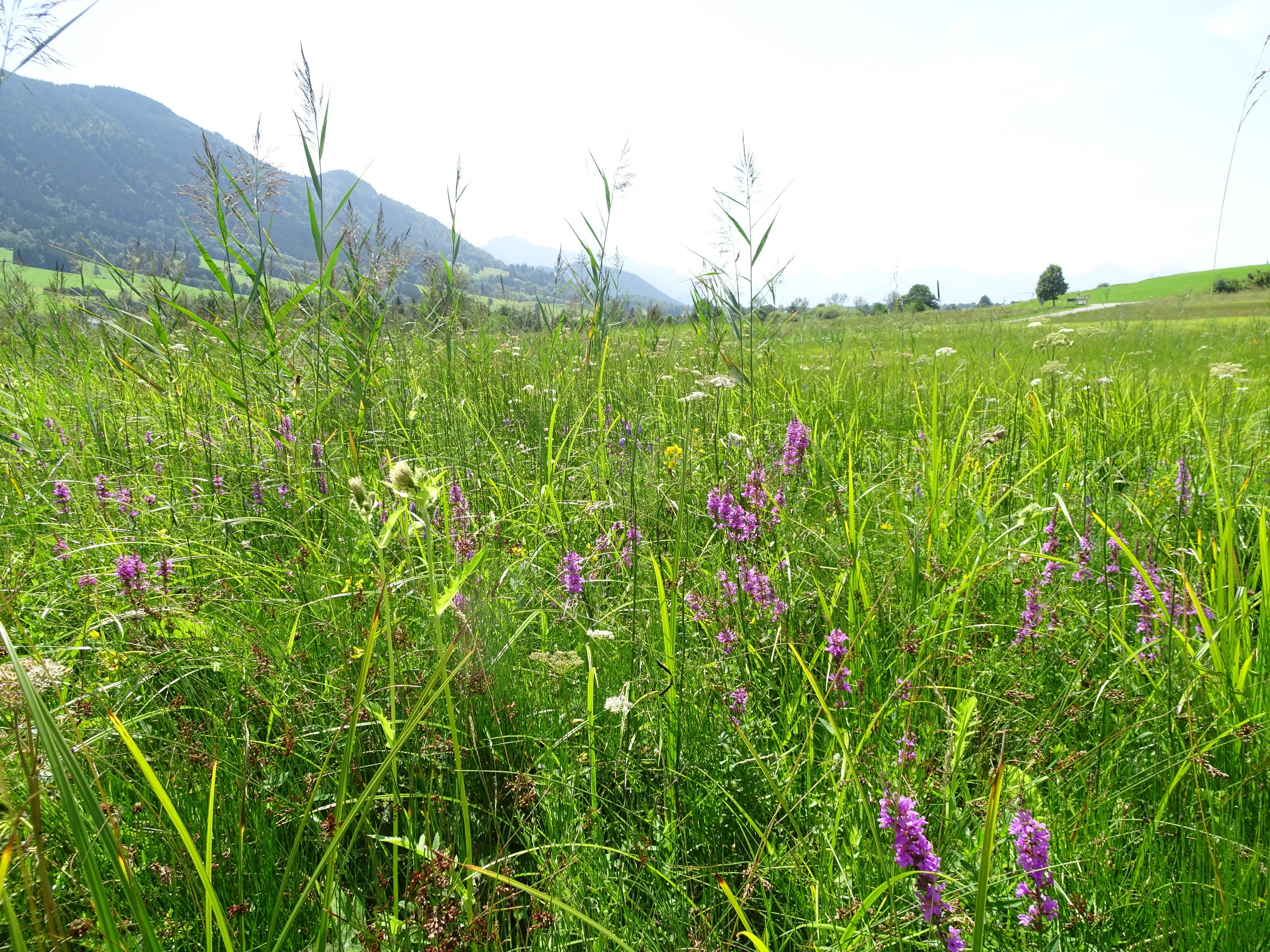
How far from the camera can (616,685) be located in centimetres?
165

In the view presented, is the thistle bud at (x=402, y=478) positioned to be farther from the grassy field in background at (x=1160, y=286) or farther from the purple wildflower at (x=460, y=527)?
the grassy field in background at (x=1160, y=286)

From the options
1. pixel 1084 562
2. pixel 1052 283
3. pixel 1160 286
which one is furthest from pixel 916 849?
pixel 1052 283

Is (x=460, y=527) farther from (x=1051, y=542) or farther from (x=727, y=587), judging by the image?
(x=1051, y=542)

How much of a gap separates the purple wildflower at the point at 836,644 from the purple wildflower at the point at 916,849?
0.55 m

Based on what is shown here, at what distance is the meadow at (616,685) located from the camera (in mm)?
1024

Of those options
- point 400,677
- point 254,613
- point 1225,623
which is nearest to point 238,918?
point 400,677

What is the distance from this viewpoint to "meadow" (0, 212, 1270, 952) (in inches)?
40.3

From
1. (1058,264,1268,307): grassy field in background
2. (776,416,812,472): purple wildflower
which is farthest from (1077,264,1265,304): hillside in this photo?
(776,416,812,472): purple wildflower

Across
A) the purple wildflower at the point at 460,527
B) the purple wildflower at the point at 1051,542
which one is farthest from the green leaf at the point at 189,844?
the purple wildflower at the point at 1051,542

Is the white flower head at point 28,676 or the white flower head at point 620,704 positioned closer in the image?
the white flower head at point 28,676

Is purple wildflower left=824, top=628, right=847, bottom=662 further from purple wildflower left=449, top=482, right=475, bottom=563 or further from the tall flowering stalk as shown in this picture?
purple wildflower left=449, top=482, right=475, bottom=563

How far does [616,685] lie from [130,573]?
1.45 m

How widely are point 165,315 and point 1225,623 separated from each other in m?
5.06

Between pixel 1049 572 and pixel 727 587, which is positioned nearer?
pixel 727 587
